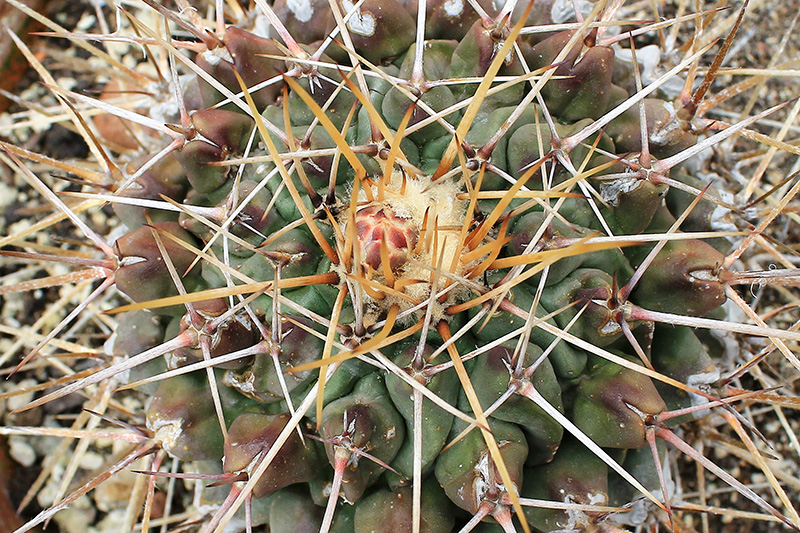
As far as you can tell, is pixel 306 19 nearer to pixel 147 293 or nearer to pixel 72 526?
pixel 147 293

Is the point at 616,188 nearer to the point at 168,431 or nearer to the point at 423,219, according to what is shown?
the point at 423,219

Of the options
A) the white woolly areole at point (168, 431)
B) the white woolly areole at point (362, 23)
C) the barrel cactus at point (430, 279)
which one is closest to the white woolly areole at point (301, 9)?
the barrel cactus at point (430, 279)

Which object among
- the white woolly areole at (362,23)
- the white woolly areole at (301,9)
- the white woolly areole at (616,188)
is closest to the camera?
the white woolly areole at (616,188)

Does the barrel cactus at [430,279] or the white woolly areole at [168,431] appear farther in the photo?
the white woolly areole at [168,431]

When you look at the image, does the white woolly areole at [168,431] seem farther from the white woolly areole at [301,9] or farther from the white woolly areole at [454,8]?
the white woolly areole at [454,8]

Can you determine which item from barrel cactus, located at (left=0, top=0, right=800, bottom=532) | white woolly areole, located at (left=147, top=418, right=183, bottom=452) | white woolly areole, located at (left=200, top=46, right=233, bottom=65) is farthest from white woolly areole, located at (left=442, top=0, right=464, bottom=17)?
white woolly areole, located at (left=147, top=418, right=183, bottom=452)

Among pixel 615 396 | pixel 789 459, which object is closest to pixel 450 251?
pixel 615 396

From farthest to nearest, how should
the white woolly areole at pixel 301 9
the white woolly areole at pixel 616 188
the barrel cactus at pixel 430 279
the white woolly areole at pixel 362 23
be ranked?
the white woolly areole at pixel 301 9, the white woolly areole at pixel 362 23, the white woolly areole at pixel 616 188, the barrel cactus at pixel 430 279
